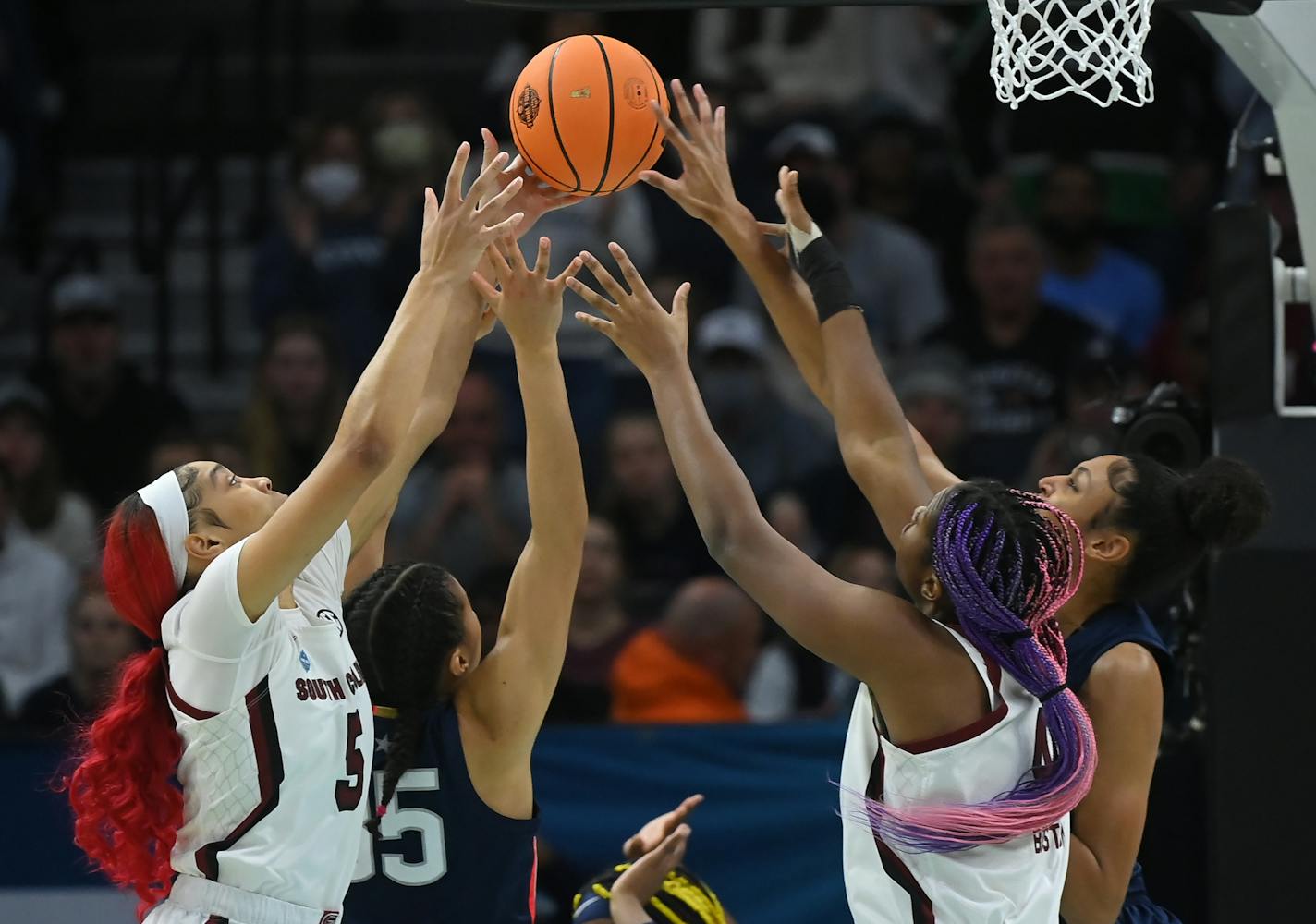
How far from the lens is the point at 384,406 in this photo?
3561 mm

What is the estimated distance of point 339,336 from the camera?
8.63 m

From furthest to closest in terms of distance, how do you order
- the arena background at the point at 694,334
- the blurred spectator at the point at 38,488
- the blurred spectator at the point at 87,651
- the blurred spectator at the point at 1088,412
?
the blurred spectator at the point at 38,488 < the blurred spectator at the point at 87,651 < the blurred spectator at the point at 1088,412 < the arena background at the point at 694,334

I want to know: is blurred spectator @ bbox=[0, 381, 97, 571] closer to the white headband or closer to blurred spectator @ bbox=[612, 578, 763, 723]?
blurred spectator @ bbox=[612, 578, 763, 723]

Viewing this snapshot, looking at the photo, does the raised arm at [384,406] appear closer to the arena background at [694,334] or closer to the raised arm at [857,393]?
the raised arm at [857,393]

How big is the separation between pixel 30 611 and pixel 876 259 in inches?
154

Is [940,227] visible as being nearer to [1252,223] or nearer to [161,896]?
[1252,223]

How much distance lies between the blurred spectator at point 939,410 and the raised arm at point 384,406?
3972mm

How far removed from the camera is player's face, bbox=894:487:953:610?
11.5 feet

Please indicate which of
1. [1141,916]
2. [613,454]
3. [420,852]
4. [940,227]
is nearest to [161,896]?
[420,852]

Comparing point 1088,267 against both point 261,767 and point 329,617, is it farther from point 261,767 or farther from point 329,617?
point 261,767

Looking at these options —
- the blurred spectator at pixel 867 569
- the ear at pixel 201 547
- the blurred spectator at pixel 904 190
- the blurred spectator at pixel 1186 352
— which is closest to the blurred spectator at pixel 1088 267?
the blurred spectator at pixel 1186 352

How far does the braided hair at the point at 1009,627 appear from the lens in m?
3.38

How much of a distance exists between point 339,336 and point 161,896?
5.17 metres

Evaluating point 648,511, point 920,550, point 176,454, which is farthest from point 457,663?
point 176,454
